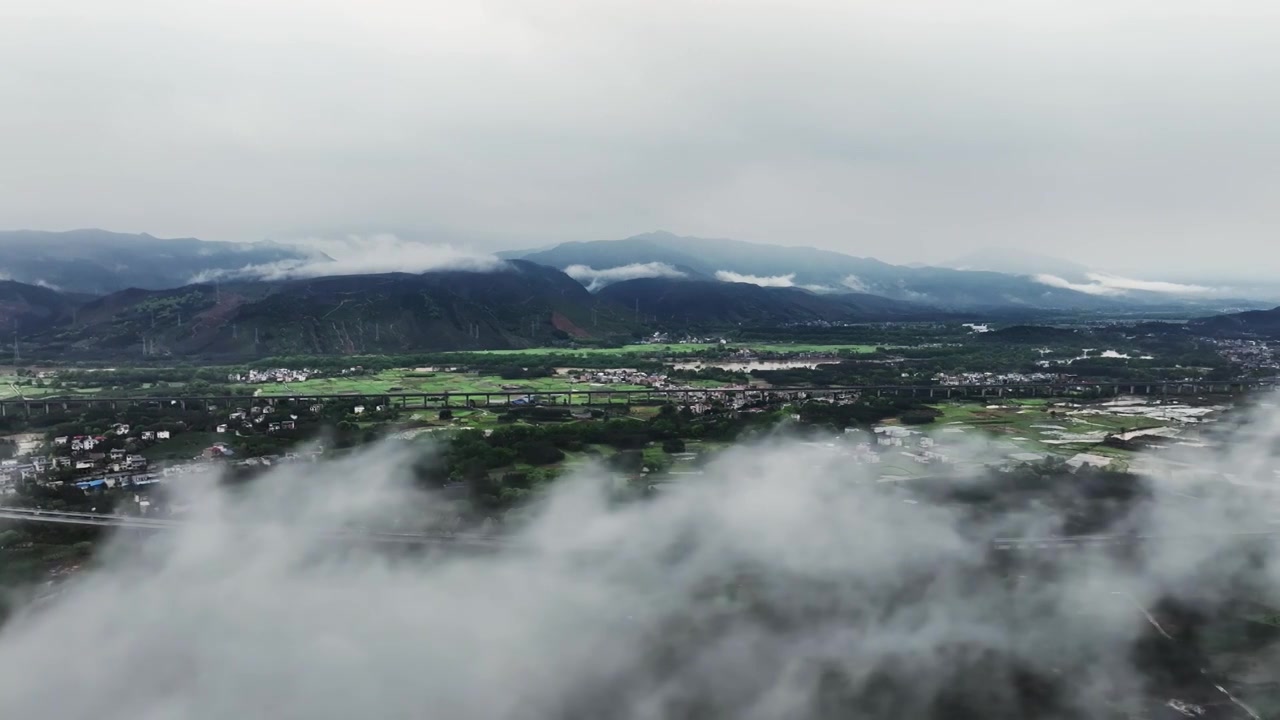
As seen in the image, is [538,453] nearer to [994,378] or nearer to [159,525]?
[159,525]

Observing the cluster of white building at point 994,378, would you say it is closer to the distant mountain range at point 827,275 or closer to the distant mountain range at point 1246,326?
the distant mountain range at point 1246,326

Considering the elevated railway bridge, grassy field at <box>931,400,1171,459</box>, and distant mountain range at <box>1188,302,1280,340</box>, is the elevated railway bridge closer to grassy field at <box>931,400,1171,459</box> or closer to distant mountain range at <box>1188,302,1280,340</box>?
grassy field at <box>931,400,1171,459</box>

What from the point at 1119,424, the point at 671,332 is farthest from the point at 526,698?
the point at 671,332

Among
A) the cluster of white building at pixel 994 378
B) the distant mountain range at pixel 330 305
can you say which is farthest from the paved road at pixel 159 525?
the distant mountain range at pixel 330 305

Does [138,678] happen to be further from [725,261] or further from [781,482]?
[725,261]

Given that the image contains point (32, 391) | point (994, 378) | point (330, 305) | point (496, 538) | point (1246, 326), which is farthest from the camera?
point (1246, 326)

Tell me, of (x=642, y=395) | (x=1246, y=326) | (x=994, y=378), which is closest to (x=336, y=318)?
(x=642, y=395)
